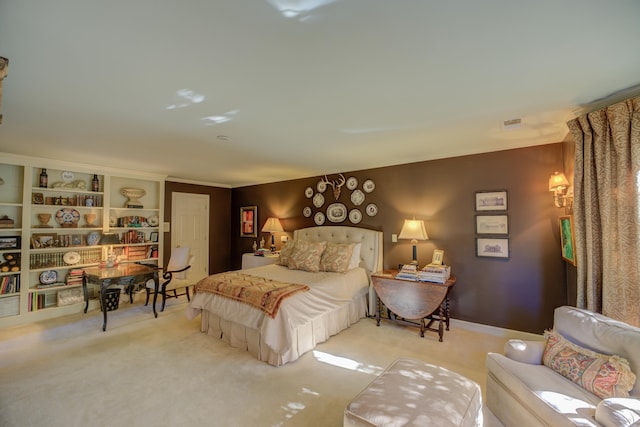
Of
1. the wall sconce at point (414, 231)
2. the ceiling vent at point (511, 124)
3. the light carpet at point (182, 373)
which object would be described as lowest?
the light carpet at point (182, 373)

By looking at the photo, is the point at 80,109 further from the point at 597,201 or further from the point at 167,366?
the point at 597,201

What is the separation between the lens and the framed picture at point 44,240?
3.74m

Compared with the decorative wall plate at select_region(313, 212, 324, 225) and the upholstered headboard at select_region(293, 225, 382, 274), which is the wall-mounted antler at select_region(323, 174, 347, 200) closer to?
the decorative wall plate at select_region(313, 212, 324, 225)

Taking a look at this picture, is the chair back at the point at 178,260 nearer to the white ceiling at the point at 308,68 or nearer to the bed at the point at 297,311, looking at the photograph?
the bed at the point at 297,311

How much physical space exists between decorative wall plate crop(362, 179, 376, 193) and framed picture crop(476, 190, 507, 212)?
1.42 metres

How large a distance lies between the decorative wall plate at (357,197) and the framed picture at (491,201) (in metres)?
1.60

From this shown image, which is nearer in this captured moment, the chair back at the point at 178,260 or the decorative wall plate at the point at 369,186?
the decorative wall plate at the point at 369,186

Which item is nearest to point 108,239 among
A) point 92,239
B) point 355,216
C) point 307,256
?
point 92,239

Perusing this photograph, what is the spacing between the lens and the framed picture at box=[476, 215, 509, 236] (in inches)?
125

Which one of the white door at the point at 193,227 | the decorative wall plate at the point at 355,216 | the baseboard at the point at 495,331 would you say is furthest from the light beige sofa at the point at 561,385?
the white door at the point at 193,227

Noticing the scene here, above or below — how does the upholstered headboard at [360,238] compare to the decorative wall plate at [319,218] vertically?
below

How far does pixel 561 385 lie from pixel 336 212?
3.38 meters

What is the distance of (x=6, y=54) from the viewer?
144cm

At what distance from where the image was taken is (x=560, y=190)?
268 cm
